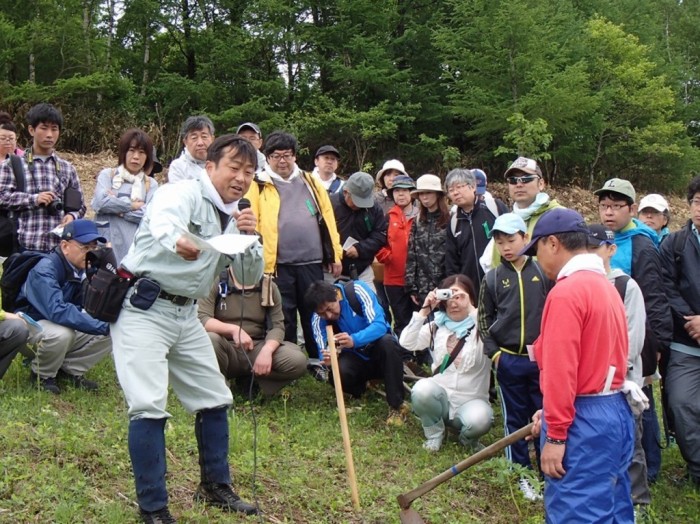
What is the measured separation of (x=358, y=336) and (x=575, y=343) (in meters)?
3.06

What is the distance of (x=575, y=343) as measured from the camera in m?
3.25

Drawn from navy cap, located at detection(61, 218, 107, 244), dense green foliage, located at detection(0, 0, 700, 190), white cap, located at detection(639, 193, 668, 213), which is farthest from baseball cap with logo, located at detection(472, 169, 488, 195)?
dense green foliage, located at detection(0, 0, 700, 190)

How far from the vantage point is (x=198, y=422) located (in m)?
3.99

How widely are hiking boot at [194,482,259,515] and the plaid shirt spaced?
3.04 m

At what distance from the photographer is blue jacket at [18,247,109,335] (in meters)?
5.48

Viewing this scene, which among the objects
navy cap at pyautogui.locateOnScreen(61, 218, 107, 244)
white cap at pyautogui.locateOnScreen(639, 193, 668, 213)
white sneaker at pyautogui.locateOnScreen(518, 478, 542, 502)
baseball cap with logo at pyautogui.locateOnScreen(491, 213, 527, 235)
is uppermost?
white cap at pyautogui.locateOnScreen(639, 193, 668, 213)

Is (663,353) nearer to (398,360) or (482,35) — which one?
(398,360)

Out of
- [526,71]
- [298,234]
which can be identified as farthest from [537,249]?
[526,71]

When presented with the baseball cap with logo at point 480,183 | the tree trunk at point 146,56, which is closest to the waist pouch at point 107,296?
the baseball cap with logo at point 480,183

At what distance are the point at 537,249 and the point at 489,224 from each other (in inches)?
127

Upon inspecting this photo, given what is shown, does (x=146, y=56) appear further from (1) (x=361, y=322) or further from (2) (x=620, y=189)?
(2) (x=620, y=189)

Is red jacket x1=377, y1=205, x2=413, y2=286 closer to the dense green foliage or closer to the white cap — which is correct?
the white cap

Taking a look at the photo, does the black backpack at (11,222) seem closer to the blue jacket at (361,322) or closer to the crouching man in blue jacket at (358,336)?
the crouching man in blue jacket at (358,336)

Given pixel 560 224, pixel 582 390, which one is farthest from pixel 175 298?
pixel 582 390
